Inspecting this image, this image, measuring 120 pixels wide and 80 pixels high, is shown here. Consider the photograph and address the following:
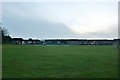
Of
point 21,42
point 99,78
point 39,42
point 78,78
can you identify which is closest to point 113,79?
point 99,78

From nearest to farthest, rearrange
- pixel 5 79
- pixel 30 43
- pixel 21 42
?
pixel 5 79
pixel 21 42
pixel 30 43

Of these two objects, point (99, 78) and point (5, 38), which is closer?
point (99, 78)

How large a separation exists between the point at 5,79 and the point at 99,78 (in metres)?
3.97

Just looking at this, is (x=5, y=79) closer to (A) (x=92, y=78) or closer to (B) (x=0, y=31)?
(A) (x=92, y=78)

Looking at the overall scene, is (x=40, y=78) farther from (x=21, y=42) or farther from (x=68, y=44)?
(x=68, y=44)

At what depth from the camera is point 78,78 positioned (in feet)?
38.3

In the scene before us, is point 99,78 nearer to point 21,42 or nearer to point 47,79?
point 47,79

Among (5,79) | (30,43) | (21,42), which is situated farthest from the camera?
(30,43)

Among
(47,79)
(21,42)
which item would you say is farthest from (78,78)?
(21,42)

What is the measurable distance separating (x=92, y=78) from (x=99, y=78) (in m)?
0.30

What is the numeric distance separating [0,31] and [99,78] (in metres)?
84.3

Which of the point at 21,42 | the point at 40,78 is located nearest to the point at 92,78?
the point at 40,78

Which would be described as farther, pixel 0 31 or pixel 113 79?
pixel 0 31

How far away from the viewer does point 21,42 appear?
276 feet
